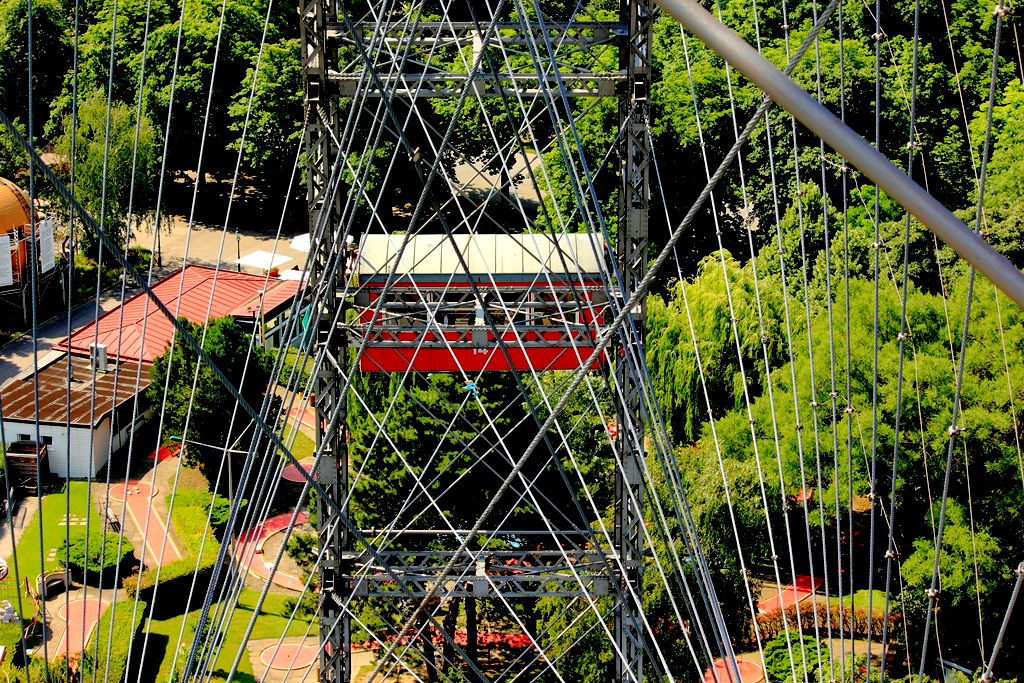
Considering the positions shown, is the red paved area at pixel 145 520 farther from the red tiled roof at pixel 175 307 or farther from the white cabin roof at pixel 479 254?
the white cabin roof at pixel 479 254

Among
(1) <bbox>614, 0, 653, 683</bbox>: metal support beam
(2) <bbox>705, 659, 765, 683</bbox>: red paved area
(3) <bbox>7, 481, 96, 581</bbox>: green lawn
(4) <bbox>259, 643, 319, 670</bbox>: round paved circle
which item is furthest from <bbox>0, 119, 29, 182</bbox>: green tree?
(1) <bbox>614, 0, 653, 683</bbox>: metal support beam

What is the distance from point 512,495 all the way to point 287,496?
7456 millimetres

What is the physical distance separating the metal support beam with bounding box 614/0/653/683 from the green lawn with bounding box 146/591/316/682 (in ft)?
21.3

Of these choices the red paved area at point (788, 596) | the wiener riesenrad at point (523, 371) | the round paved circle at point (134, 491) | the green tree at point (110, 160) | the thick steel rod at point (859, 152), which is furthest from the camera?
the green tree at point (110, 160)

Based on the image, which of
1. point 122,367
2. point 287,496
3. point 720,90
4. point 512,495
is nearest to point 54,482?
point 122,367

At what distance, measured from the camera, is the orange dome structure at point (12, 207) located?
24.1 m

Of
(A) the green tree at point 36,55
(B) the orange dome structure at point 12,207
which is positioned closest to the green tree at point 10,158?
(B) the orange dome structure at point 12,207

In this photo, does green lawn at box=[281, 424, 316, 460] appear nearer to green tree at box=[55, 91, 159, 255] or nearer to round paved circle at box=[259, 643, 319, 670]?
round paved circle at box=[259, 643, 319, 670]

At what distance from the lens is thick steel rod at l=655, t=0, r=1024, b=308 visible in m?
2.88

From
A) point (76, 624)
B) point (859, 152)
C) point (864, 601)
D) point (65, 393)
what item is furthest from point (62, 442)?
point (859, 152)

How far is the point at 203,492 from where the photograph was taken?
19703 mm

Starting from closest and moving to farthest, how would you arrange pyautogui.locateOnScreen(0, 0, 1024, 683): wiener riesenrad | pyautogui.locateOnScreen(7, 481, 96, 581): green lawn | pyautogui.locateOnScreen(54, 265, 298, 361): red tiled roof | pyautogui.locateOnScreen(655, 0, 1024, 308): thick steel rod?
Result: pyautogui.locateOnScreen(655, 0, 1024, 308): thick steel rod < pyautogui.locateOnScreen(0, 0, 1024, 683): wiener riesenrad < pyautogui.locateOnScreen(7, 481, 96, 581): green lawn < pyautogui.locateOnScreen(54, 265, 298, 361): red tiled roof

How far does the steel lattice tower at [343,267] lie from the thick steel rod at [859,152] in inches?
259

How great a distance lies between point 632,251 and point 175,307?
1578 centimetres
